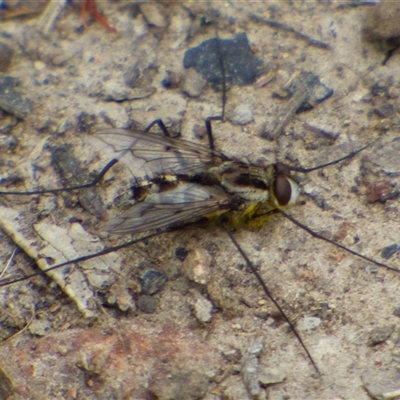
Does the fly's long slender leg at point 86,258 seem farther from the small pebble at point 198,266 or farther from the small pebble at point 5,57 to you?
the small pebble at point 5,57

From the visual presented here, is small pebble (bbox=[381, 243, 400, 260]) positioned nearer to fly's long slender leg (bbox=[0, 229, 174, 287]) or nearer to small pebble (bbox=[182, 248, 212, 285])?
small pebble (bbox=[182, 248, 212, 285])

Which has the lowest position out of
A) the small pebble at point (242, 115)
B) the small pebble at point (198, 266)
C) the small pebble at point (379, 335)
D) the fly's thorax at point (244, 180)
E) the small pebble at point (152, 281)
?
the small pebble at point (152, 281)

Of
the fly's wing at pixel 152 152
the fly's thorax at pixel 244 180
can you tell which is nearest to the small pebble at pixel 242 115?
the fly's wing at pixel 152 152

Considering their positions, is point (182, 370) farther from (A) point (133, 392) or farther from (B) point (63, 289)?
(B) point (63, 289)

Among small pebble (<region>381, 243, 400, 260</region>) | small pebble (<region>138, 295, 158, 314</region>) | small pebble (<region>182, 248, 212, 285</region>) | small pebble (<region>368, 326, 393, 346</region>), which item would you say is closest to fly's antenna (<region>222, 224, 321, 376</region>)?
small pebble (<region>182, 248, 212, 285</region>)

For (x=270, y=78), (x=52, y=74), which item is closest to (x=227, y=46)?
(x=270, y=78)

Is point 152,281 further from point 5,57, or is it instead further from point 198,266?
point 5,57

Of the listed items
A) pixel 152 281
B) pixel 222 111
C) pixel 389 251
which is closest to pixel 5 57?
pixel 222 111
